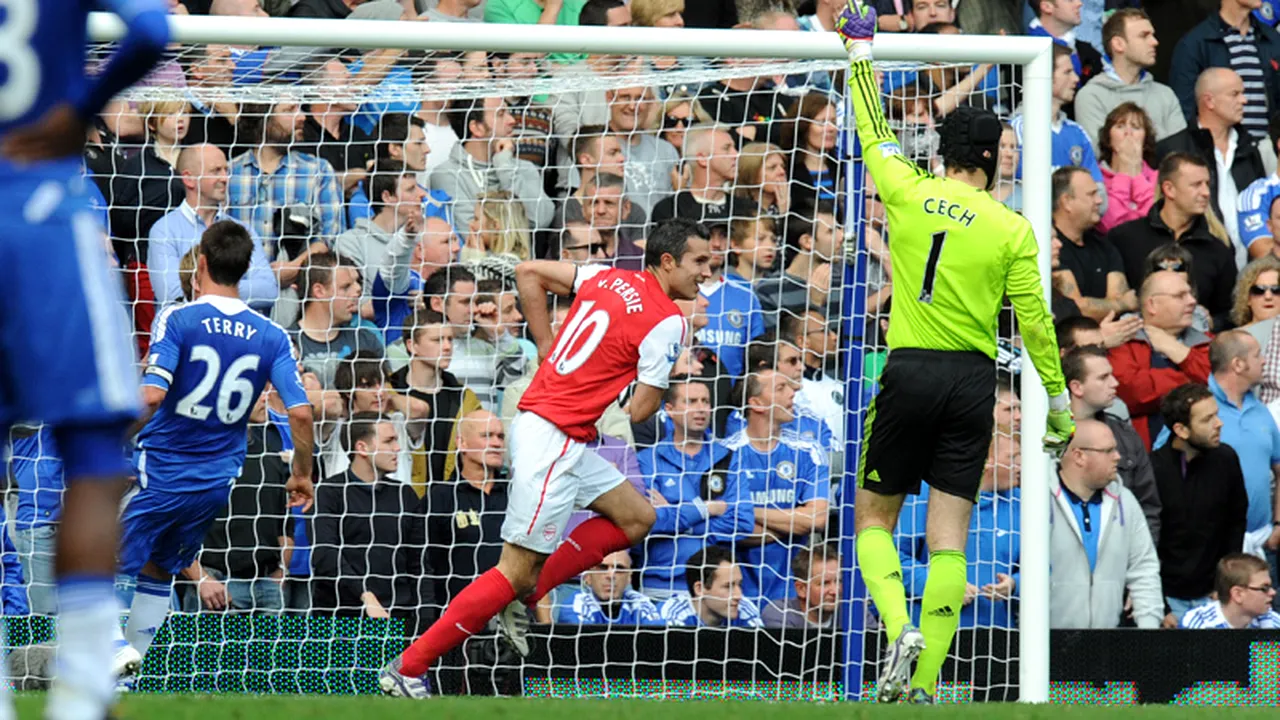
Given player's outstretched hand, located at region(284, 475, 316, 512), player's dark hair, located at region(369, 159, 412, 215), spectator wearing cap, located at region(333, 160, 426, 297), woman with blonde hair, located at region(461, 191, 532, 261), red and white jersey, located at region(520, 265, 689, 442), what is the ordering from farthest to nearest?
woman with blonde hair, located at region(461, 191, 532, 261), player's dark hair, located at region(369, 159, 412, 215), spectator wearing cap, located at region(333, 160, 426, 297), player's outstretched hand, located at region(284, 475, 316, 512), red and white jersey, located at region(520, 265, 689, 442)

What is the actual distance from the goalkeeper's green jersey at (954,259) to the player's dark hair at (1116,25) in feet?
15.8

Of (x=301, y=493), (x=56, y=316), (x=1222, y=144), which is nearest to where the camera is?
(x=56, y=316)

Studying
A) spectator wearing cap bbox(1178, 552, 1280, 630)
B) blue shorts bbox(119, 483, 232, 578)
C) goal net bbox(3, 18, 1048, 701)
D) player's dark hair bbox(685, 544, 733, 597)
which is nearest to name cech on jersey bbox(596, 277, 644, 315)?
goal net bbox(3, 18, 1048, 701)

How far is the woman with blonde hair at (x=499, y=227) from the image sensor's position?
9.27 m

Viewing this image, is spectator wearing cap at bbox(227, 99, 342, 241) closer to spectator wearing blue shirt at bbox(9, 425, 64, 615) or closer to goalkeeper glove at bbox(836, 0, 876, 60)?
spectator wearing blue shirt at bbox(9, 425, 64, 615)

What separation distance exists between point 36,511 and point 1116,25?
720 centimetres

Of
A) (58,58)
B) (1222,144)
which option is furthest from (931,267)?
(1222,144)

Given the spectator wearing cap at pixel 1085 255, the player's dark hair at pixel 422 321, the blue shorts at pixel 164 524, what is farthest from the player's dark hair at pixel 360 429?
the spectator wearing cap at pixel 1085 255

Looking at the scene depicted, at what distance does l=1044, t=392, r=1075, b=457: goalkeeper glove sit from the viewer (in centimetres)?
715

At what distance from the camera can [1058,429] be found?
284 inches

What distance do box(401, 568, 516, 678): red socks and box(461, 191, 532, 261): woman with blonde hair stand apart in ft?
7.88

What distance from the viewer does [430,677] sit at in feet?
27.2

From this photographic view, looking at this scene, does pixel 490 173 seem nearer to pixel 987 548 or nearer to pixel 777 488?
pixel 777 488

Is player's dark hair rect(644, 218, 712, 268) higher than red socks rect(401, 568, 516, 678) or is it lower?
higher
